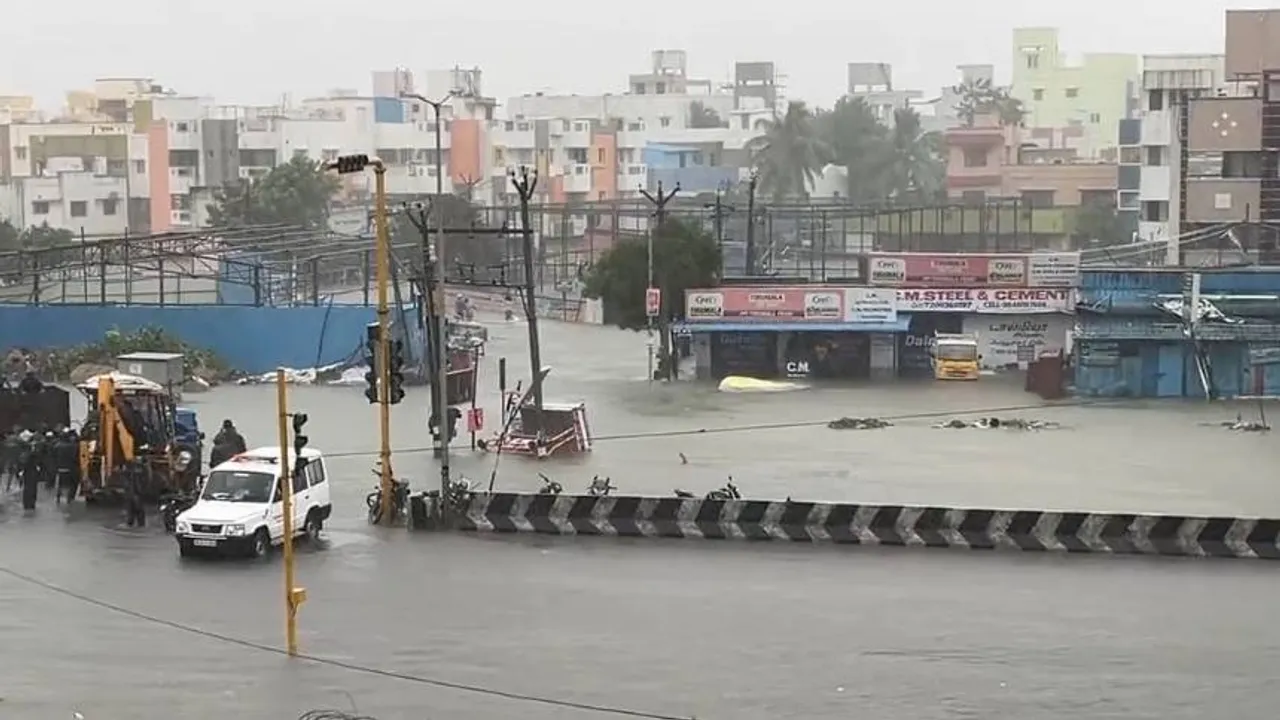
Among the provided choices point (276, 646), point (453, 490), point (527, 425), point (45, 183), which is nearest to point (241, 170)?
point (45, 183)

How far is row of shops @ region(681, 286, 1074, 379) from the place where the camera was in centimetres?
4500

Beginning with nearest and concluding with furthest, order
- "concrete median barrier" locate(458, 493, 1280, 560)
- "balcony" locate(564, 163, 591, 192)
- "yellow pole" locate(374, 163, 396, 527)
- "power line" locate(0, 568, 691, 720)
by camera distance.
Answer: "power line" locate(0, 568, 691, 720) → "concrete median barrier" locate(458, 493, 1280, 560) → "yellow pole" locate(374, 163, 396, 527) → "balcony" locate(564, 163, 591, 192)

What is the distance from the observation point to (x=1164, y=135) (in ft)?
206

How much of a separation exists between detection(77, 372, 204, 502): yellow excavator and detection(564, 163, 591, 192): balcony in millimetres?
77871

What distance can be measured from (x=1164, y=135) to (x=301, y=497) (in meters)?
47.7

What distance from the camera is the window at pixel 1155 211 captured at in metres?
63.3

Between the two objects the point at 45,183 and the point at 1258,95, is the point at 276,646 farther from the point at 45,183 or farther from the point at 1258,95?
the point at 45,183

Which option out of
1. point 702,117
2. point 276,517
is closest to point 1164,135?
point 276,517

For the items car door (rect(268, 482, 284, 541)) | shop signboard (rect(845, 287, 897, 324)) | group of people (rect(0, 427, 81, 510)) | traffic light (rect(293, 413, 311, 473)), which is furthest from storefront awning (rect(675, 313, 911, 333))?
car door (rect(268, 482, 284, 541))

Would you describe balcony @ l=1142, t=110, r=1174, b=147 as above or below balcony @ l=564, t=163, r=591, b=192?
above

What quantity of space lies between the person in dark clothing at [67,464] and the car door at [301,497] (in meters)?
4.56

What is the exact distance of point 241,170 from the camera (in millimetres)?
93625

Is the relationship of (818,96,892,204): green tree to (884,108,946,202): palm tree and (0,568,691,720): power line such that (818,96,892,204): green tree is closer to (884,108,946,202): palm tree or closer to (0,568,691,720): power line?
(884,108,946,202): palm tree

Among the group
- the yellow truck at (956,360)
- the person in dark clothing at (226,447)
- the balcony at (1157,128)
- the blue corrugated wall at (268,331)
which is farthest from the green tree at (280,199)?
the person in dark clothing at (226,447)
